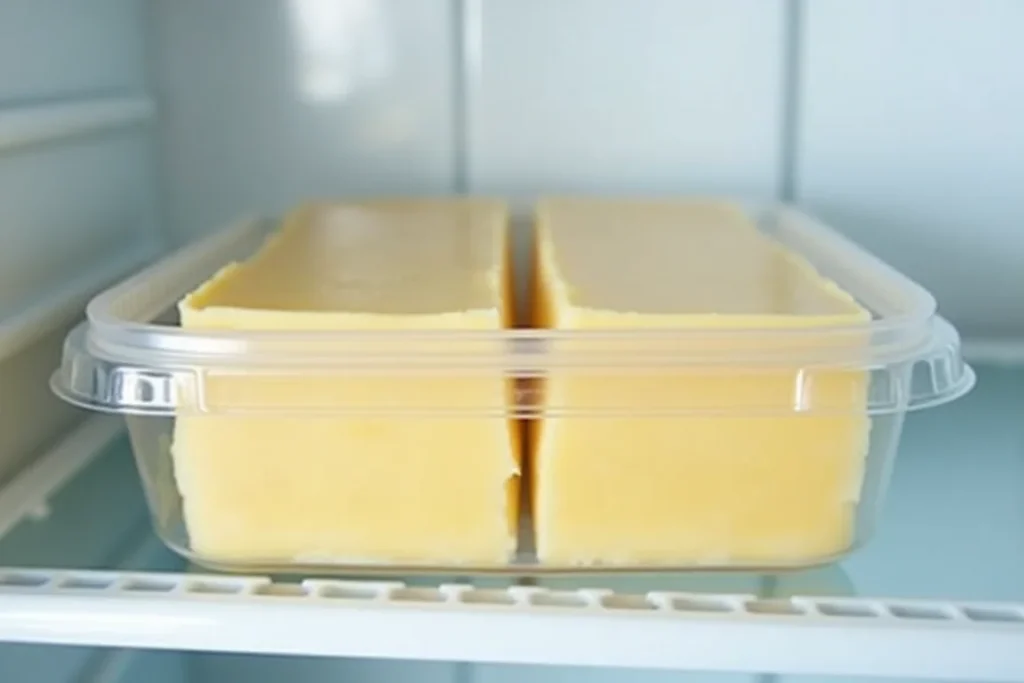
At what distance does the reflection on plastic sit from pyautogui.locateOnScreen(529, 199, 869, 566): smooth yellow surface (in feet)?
1.13

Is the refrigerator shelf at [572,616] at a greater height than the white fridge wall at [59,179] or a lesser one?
lesser

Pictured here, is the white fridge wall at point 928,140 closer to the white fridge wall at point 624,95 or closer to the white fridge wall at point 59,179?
the white fridge wall at point 624,95

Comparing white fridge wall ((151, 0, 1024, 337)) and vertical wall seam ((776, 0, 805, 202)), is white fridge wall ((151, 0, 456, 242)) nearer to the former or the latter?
white fridge wall ((151, 0, 1024, 337))

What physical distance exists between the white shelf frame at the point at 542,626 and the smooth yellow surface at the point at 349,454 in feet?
0.12

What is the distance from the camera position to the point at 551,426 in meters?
0.51

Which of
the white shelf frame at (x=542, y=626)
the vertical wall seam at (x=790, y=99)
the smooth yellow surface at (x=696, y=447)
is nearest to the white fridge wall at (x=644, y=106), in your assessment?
the vertical wall seam at (x=790, y=99)

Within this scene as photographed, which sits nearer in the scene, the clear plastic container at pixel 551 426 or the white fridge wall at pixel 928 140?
the clear plastic container at pixel 551 426

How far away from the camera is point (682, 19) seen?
32.0 inches

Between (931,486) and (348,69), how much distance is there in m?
0.45

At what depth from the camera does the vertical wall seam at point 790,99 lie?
2.64ft

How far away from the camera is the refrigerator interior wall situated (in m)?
0.80

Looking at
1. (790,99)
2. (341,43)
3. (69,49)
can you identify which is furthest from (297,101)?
(790,99)

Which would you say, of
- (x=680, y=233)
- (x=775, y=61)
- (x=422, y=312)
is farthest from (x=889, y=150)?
(x=422, y=312)

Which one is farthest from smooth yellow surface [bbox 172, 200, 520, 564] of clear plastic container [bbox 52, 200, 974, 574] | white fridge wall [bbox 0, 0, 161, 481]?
white fridge wall [bbox 0, 0, 161, 481]
